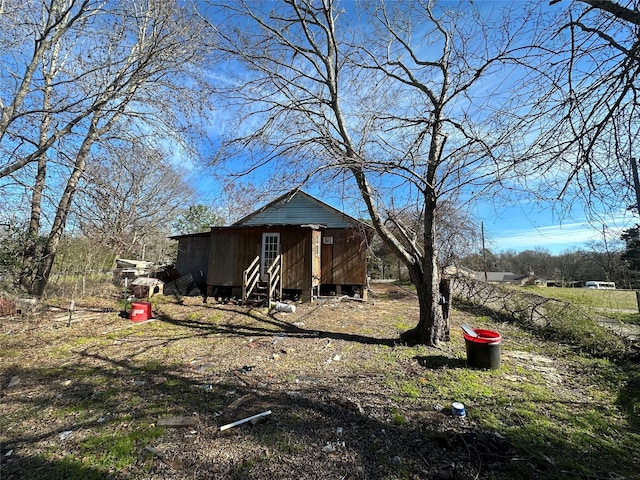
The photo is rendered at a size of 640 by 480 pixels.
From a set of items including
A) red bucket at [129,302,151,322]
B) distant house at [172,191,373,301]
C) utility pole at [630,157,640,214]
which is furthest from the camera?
distant house at [172,191,373,301]

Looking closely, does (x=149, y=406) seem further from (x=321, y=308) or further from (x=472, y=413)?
(x=321, y=308)

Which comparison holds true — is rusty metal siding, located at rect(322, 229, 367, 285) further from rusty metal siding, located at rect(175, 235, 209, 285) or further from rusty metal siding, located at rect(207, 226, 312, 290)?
rusty metal siding, located at rect(175, 235, 209, 285)

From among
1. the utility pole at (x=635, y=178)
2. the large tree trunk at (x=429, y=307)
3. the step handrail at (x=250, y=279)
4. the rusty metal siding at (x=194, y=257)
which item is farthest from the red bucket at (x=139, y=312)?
the utility pole at (x=635, y=178)

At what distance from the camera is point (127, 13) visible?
245 inches

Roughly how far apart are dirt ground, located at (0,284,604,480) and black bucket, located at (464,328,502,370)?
35cm

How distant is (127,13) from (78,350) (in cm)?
681

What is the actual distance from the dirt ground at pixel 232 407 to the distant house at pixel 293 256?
4.70m

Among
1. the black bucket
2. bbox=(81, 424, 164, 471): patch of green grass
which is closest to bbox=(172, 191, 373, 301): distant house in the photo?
the black bucket

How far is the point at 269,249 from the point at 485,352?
8.64 m

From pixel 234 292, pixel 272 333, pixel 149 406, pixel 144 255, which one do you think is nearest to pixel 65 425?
pixel 149 406

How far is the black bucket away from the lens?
475 centimetres

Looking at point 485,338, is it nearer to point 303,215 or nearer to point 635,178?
point 635,178

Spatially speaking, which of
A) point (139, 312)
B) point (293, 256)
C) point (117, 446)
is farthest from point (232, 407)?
point (293, 256)

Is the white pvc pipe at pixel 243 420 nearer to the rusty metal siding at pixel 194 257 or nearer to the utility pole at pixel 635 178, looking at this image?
the utility pole at pixel 635 178
